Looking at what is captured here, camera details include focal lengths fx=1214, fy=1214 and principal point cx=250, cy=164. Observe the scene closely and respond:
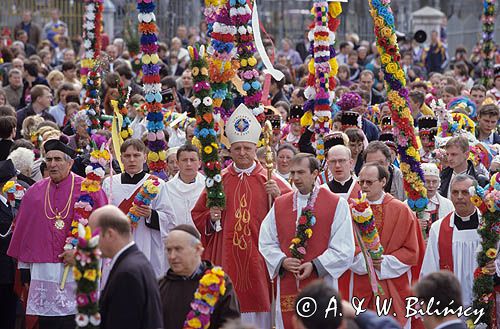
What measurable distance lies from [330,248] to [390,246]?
84 centimetres

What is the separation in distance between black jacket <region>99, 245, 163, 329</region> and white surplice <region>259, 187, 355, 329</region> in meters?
2.80

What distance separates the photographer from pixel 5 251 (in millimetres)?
12352

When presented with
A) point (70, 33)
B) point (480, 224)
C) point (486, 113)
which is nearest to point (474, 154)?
point (486, 113)

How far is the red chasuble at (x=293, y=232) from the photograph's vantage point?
10883 mm

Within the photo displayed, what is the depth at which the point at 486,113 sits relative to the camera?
623 inches

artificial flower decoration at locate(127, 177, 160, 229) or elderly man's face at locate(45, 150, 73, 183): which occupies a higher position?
elderly man's face at locate(45, 150, 73, 183)

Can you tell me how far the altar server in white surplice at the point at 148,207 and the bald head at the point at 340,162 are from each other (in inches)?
67.5

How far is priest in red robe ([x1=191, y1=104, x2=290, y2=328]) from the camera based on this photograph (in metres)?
11.7

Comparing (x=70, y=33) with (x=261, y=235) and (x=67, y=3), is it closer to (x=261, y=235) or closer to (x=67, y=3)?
(x=67, y=3)

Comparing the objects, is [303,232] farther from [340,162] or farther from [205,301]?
[205,301]

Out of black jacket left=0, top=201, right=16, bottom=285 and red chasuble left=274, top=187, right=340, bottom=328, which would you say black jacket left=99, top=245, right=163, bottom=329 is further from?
black jacket left=0, top=201, right=16, bottom=285

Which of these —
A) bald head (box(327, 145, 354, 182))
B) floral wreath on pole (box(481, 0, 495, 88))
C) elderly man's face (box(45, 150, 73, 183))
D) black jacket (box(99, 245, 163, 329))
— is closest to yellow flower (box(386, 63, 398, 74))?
bald head (box(327, 145, 354, 182))

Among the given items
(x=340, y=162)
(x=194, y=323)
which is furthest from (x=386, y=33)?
(x=194, y=323)

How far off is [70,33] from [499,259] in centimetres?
2284
